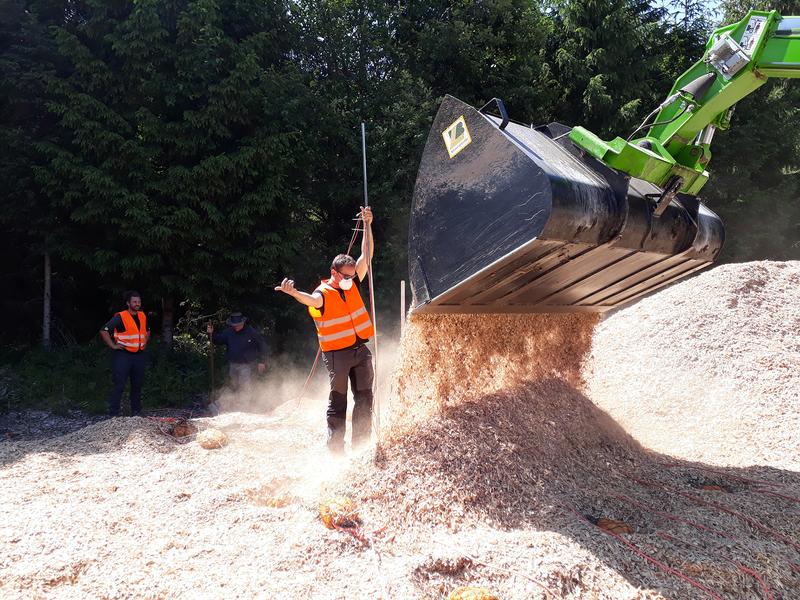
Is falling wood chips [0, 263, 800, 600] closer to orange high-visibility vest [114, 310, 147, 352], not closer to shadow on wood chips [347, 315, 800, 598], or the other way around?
shadow on wood chips [347, 315, 800, 598]

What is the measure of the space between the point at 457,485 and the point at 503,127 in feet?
7.11

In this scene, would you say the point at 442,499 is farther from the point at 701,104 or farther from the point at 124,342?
the point at 124,342

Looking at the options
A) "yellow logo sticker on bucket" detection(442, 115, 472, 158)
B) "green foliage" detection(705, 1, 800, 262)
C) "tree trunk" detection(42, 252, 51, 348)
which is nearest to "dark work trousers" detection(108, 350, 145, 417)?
"tree trunk" detection(42, 252, 51, 348)

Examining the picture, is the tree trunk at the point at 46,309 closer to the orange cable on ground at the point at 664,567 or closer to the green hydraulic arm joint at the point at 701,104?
A: the green hydraulic arm joint at the point at 701,104

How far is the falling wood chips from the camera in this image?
3.41 metres

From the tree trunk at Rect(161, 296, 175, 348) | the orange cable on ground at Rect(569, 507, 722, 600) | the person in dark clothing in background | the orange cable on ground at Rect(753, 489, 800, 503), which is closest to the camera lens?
the orange cable on ground at Rect(569, 507, 722, 600)

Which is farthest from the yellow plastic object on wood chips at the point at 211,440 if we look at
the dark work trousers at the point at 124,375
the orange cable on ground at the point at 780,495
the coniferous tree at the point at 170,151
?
the coniferous tree at the point at 170,151

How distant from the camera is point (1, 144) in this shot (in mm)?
9641

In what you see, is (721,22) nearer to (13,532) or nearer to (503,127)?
(503,127)

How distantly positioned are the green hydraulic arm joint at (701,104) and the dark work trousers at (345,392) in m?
2.19

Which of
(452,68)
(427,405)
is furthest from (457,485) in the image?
(452,68)

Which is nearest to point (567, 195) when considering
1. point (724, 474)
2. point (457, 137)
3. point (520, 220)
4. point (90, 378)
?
point (520, 220)

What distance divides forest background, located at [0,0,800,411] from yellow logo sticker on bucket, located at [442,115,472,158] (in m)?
5.89

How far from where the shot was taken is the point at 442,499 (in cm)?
410
